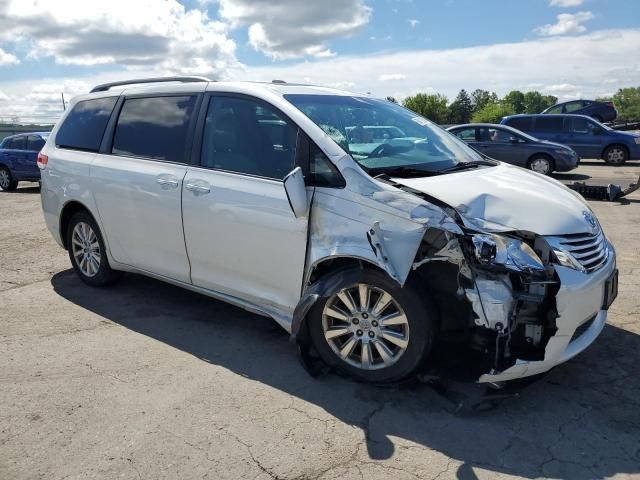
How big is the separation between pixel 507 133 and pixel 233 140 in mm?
12003

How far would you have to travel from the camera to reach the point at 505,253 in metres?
2.91

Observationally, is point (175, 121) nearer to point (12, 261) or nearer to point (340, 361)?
point (340, 361)

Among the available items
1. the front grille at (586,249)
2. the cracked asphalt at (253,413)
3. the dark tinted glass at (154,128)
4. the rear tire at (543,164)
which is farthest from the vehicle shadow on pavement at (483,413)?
the rear tire at (543,164)

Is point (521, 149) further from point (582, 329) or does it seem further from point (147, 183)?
point (147, 183)

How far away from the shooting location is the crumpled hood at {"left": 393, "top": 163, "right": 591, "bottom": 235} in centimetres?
306

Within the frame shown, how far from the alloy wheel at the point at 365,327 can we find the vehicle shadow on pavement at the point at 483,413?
0.20 metres

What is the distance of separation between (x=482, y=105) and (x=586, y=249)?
150 meters

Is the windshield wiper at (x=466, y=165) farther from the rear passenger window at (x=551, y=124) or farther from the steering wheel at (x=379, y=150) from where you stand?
the rear passenger window at (x=551, y=124)

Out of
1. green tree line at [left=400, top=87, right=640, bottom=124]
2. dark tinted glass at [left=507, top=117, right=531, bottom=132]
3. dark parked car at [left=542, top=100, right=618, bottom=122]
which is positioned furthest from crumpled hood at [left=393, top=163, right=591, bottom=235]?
green tree line at [left=400, top=87, right=640, bottom=124]

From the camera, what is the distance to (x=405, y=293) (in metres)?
3.10

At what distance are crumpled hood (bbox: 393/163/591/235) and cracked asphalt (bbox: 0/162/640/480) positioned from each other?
103cm

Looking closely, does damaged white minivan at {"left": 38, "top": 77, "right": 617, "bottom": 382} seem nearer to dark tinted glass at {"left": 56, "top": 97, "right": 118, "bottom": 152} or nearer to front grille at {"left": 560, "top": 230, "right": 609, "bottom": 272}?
front grille at {"left": 560, "top": 230, "right": 609, "bottom": 272}

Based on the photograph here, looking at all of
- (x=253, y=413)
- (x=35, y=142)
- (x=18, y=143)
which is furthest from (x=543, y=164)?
(x=18, y=143)

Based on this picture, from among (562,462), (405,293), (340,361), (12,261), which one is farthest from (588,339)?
(12,261)
